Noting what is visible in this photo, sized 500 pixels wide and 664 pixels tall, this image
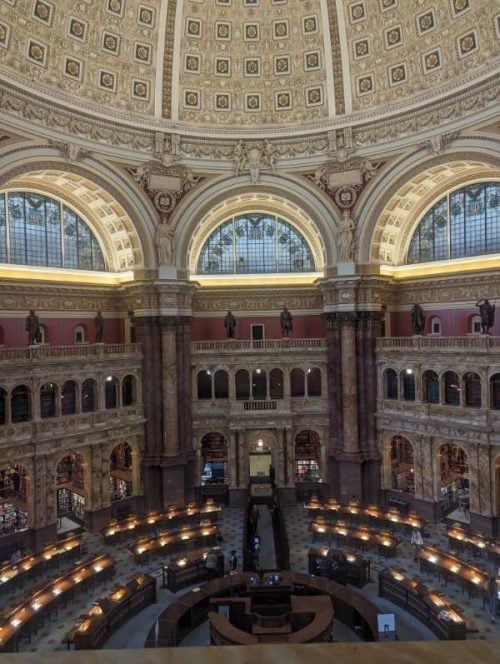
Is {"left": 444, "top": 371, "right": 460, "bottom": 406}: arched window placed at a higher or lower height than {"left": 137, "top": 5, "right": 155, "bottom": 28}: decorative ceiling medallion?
lower

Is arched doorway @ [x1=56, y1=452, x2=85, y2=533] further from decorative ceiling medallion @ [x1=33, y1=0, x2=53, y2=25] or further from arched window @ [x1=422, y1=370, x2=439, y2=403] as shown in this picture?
decorative ceiling medallion @ [x1=33, y1=0, x2=53, y2=25]

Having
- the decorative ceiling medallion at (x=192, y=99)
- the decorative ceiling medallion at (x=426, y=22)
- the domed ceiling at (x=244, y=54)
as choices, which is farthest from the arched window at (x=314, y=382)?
the decorative ceiling medallion at (x=426, y=22)

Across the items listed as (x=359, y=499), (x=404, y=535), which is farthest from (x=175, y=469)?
(x=404, y=535)

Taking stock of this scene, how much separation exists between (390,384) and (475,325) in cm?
658

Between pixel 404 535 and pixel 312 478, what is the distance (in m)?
8.67

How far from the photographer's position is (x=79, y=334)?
3462 cm

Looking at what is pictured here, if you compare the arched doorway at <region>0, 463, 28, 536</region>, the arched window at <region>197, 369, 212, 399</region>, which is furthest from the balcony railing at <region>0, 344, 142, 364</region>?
the arched doorway at <region>0, 463, 28, 536</region>

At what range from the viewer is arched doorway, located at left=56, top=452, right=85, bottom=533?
32.3 m

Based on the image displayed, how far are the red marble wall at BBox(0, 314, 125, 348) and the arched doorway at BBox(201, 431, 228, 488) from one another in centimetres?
967

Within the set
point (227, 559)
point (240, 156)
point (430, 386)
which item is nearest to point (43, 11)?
point (240, 156)

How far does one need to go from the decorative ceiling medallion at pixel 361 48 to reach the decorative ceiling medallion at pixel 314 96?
118 inches

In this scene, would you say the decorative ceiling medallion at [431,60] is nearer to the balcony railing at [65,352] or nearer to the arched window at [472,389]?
the arched window at [472,389]

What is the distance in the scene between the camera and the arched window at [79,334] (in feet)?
113

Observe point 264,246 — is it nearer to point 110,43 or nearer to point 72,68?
point 110,43
